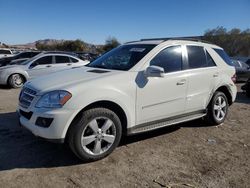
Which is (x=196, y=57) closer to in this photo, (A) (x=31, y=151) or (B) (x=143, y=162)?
(B) (x=143, y=162)

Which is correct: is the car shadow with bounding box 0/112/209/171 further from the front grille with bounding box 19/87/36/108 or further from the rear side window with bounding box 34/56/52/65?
the rear side window with bounding box 34/56/52/65

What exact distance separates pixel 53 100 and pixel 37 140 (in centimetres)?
139

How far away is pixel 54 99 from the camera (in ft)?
13.5

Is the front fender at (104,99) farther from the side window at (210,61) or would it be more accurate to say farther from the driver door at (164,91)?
the side window at (210,61)

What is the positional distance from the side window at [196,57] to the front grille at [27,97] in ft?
9.27

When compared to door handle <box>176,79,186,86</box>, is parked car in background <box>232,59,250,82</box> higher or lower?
lower

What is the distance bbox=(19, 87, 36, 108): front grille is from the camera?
4.37 metres

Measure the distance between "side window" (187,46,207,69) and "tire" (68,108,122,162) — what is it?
6.59 ft

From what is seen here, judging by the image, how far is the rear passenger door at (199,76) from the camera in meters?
5.50

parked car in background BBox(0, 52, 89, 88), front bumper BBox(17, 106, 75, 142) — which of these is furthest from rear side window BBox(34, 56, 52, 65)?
front bumper BBox(17, 106, 75, 142)

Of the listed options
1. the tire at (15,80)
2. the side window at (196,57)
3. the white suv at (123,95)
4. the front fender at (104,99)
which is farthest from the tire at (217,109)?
the tire at (15,80)

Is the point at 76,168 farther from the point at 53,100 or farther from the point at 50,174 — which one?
the point at 53,100

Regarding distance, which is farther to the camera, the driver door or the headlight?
the driver door

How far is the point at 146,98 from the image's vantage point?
4770mm
